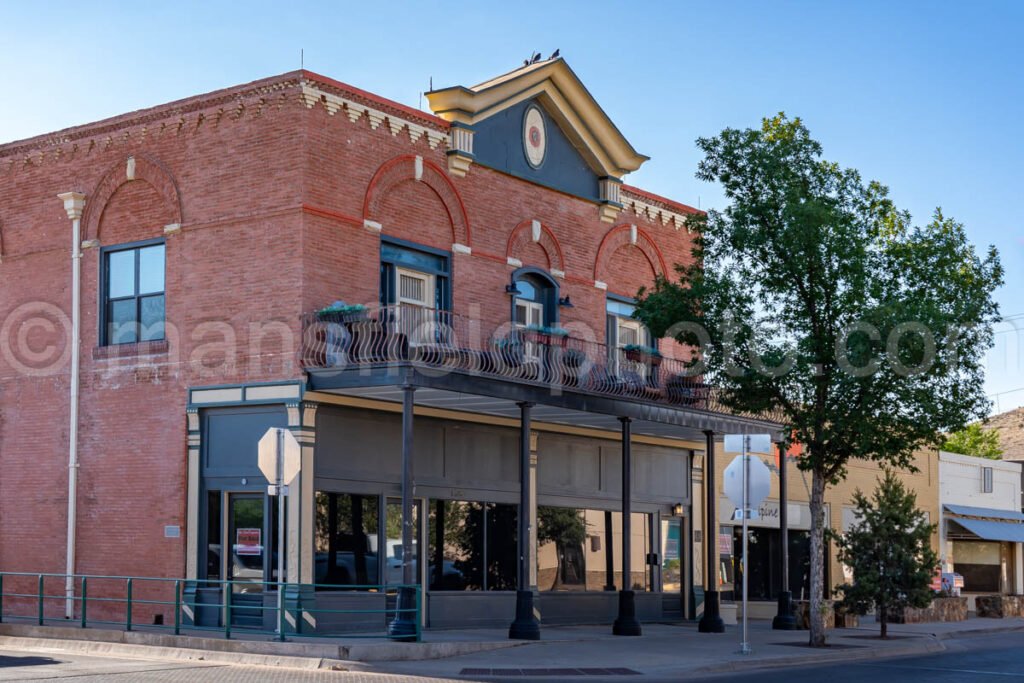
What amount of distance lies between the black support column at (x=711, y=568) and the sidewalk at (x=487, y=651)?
2.12 meters

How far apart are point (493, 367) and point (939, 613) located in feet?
55.2

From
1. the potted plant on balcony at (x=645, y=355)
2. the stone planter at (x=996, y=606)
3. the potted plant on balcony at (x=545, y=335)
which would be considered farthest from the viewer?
the stone planter at (x=996, y=606)

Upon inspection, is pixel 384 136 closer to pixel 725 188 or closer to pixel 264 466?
pixel 725 188

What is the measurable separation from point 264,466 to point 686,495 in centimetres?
1448

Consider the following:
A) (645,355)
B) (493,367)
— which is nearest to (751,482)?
(493,367)

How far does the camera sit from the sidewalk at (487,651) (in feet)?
59.5

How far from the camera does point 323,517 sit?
72.5ft

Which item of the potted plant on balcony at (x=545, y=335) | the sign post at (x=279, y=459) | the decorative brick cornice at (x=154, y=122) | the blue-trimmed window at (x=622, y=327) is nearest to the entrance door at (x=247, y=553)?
the sign post at (x=279, y=459)

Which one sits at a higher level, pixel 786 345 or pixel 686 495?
pixel 786 345

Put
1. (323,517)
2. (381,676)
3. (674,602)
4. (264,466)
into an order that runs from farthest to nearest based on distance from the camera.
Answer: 1. (674,602)
2. (323,517)
3. (264,466)
4. (381,676)

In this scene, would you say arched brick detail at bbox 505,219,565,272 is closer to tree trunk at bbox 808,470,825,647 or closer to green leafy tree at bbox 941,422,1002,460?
tree trunk at bbox 808,470,825,647

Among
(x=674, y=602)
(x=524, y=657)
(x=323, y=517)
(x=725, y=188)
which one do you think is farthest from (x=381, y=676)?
(x=674, y=602)

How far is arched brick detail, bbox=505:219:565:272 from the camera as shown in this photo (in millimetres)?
26516

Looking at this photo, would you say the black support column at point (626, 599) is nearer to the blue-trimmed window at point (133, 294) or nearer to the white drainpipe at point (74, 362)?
the blue-trimmed window at point (133, 294)
